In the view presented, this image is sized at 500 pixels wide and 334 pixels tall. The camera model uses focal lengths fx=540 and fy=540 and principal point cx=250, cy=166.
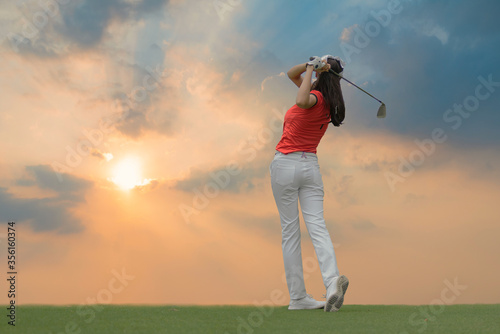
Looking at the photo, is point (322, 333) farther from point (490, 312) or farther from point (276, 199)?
point (490, 312)

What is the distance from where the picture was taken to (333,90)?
203 inches

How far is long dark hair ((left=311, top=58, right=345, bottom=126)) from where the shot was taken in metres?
5.15

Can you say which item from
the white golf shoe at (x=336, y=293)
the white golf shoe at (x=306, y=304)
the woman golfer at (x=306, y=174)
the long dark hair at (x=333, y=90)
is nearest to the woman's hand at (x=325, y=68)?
the woman golfer at (x=306, y=174)

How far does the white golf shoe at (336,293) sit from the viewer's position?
482cm

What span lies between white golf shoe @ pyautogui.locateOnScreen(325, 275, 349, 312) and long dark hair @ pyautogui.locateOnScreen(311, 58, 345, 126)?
154 cm

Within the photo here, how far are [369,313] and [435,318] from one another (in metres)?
0.59

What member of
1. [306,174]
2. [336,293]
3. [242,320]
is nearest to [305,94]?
[306,174]

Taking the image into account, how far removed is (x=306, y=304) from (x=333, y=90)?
2.10 metres

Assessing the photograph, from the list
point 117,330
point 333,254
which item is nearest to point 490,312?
point 333,254

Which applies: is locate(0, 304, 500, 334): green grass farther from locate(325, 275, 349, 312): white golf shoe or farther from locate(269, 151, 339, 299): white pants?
locate(269, 151, 339, 299): white pants

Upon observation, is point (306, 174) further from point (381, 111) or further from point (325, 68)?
point (381, 111)

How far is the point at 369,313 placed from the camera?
4.89m

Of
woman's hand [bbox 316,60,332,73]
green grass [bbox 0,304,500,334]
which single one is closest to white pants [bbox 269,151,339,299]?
green grass [bbox 0,304,500,334]

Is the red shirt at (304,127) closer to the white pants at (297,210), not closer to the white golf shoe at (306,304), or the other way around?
the white pants at (297,210)
